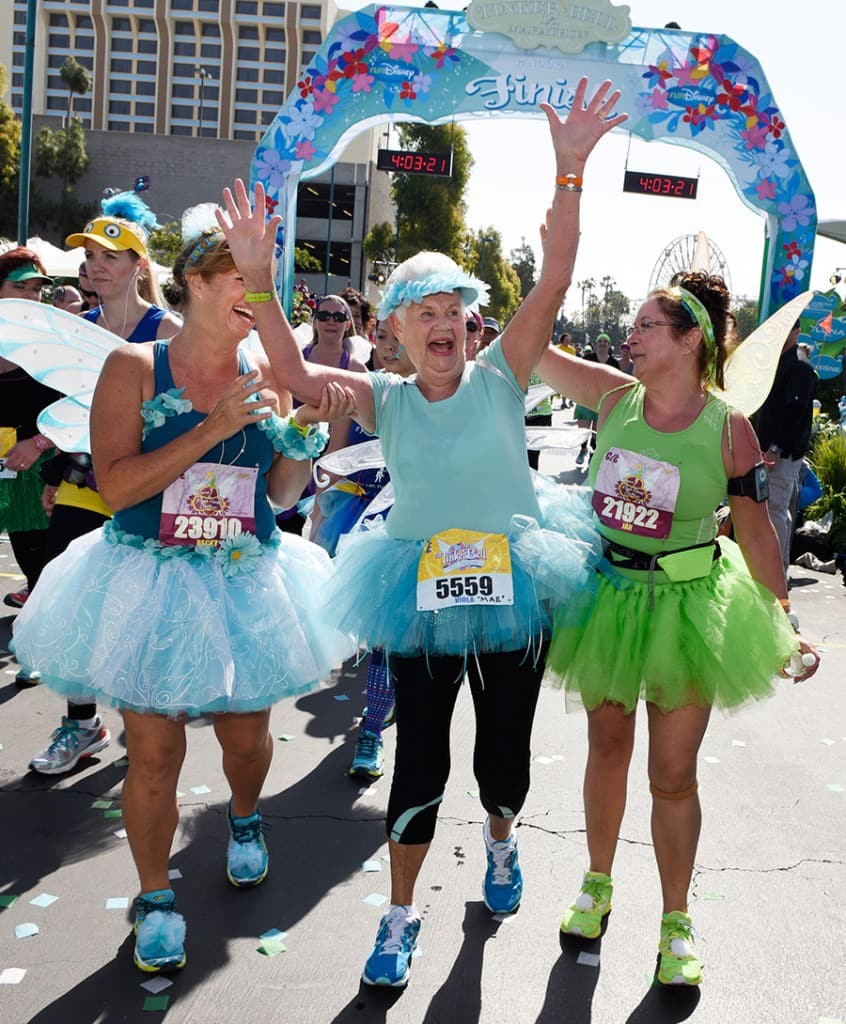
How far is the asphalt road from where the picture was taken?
2697 millimetres

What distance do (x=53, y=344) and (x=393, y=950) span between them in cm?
208

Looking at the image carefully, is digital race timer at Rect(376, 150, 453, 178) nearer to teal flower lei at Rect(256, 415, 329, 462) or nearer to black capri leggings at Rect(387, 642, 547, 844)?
teal flower lei at Rect(256, 415, 329, 462)

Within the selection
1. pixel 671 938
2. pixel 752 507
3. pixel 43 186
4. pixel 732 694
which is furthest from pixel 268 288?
pixel 43 186

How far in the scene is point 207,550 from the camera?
9.44ft

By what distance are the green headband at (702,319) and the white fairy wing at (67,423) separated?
6.26ft

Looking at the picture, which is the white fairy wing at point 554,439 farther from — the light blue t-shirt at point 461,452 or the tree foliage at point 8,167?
the tree foliage at point 8,167

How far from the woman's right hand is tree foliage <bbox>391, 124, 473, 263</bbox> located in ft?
162

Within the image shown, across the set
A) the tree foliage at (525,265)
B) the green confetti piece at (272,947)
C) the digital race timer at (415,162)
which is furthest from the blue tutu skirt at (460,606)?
the tree foliage at (525,265)

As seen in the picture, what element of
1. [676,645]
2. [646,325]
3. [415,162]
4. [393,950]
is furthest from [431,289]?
[415,162]

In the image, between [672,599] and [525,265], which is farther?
[525,265]

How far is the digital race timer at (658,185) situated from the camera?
14828mm

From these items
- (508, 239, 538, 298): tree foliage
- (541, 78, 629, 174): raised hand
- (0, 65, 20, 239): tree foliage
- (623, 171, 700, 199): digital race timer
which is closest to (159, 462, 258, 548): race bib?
(541, 78, 629, 174): raised hand

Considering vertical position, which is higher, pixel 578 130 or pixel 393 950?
pixel 578 130

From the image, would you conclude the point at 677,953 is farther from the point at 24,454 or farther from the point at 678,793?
the point at 24,454
